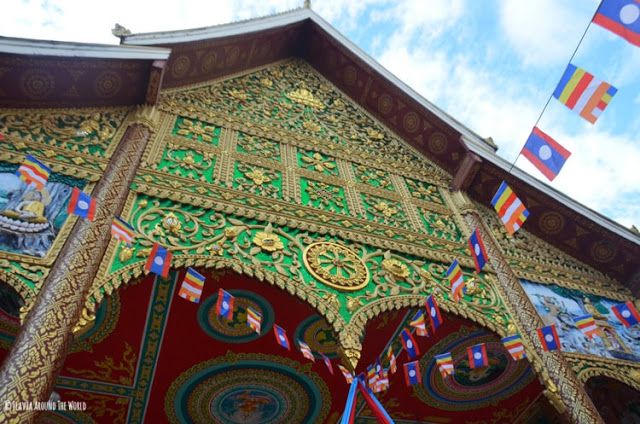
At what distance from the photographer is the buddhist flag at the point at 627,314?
551 cm

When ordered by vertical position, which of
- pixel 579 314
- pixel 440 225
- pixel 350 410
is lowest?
pixel 350 410

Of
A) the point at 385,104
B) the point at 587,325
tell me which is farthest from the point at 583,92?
the point at 385,104

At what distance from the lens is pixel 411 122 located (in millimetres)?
7930

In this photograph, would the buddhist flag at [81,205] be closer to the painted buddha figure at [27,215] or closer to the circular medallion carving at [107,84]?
the painted buddha figure at [27,215]

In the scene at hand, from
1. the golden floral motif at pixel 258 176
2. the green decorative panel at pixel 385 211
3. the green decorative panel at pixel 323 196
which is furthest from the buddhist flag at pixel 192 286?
the green decorative panel at pixel 385 211

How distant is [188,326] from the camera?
524cm

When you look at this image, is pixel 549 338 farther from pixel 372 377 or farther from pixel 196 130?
pixel 196 130

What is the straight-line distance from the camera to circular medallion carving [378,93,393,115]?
812cm

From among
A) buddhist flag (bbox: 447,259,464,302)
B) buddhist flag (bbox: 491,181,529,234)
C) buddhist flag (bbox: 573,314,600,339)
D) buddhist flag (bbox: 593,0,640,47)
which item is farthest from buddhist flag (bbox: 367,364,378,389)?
buddhist flag (bbox: 593,0,640,47)

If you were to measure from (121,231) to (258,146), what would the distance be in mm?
2745

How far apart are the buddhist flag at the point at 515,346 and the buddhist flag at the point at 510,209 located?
1.10m

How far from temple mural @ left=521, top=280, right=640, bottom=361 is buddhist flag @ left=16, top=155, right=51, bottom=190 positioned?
5.35 metres

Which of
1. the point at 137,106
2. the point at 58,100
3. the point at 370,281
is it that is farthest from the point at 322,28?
the point at 370,281

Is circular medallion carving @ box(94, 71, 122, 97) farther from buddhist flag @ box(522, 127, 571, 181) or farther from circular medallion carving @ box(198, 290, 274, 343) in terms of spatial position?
buddhist flag @ box(522, 127, 571, 181)
